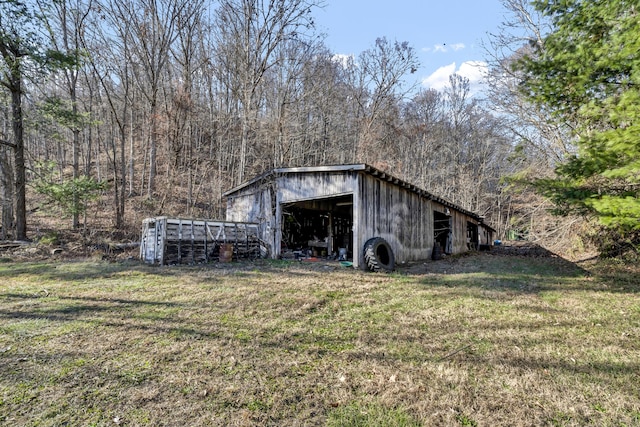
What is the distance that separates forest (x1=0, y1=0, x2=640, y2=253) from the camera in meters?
6.27

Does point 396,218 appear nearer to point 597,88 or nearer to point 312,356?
point 597,88

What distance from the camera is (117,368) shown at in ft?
9.84

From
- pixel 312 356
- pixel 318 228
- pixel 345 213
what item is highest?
pixel 345 213

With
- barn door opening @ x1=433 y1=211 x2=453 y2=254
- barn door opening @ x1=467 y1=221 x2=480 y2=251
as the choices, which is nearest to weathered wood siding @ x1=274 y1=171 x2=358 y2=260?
barn door opening @ x1=433 y1=211 x2=453 y2=254

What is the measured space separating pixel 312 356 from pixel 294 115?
1757 centimetres

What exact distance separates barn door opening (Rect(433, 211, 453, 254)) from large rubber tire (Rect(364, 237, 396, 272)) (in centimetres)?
732

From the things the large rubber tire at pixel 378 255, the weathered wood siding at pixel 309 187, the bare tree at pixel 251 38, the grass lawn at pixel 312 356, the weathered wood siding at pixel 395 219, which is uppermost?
the bare tree at pixel 251 38

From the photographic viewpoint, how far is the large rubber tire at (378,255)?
9258mm

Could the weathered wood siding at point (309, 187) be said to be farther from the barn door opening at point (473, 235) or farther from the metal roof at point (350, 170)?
the barn door opening at point (473, 235)

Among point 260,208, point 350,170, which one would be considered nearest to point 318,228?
point 260,208

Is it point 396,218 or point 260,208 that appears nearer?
point 396,218

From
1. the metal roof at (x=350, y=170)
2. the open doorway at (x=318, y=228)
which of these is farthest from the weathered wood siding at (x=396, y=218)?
the open doorway at (x=318, y=228)

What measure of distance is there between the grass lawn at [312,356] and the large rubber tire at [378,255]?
2.70 m

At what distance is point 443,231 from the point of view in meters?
17.1
